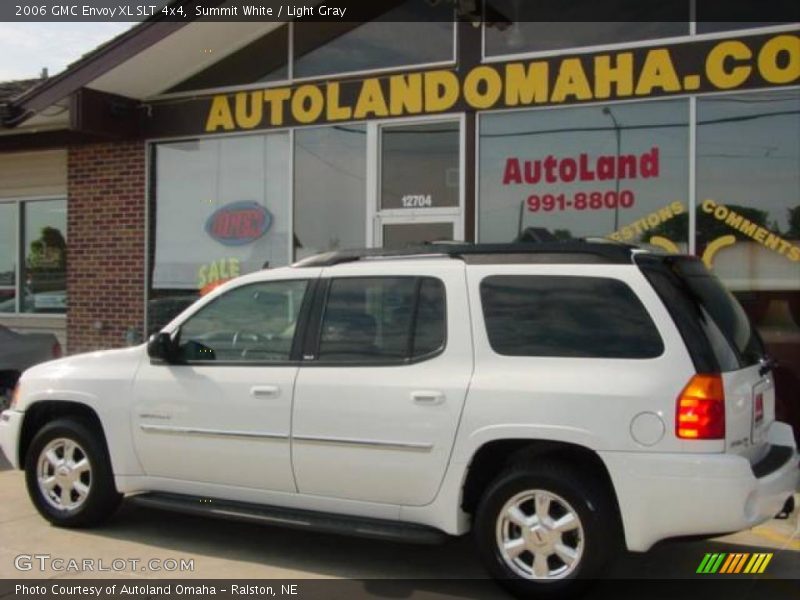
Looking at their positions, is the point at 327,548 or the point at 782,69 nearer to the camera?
the point at 327,548

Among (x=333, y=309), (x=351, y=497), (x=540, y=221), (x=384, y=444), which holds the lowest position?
(x=351, y=497)

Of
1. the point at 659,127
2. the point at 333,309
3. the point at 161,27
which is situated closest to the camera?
the point at 333,309

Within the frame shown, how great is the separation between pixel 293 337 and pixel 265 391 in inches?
14.1

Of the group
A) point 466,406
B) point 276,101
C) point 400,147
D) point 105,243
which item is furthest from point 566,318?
point 105,243

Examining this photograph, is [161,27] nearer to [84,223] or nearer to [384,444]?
[84,223]

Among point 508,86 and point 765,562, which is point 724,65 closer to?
point 508,86

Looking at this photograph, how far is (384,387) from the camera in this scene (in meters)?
4.90

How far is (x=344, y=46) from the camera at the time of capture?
387 inches

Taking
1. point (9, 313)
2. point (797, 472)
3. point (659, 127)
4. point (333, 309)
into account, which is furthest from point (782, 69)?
point (9, 313)

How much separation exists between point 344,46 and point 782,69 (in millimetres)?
4452

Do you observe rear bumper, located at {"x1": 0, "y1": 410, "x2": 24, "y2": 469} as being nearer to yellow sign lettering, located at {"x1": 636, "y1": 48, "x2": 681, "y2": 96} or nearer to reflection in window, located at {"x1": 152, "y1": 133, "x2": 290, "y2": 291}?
reflection in window, located at {"x1": 152, "y1": 133, "x2": 290, "y2": 291}

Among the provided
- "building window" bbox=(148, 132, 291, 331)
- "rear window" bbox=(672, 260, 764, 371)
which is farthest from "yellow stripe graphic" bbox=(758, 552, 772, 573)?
"building window" bbox=(148, 132, 291, 331)

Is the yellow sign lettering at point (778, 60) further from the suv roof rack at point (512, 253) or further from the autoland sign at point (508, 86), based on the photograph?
the suv roof rack at point (512, 253)

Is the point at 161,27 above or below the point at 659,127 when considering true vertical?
above
